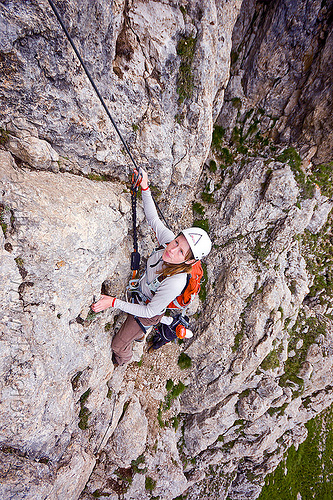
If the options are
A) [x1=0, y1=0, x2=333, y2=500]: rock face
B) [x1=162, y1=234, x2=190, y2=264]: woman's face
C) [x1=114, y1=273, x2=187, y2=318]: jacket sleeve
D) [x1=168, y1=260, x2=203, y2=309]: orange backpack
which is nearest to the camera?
[x1=0, y1=0, x2=333, y2=500]: rock face

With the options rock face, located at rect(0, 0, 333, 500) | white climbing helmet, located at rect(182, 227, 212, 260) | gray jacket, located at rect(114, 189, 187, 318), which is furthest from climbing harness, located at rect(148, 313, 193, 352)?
white climbing helmet, located at rect(182, 227, 212, 260)

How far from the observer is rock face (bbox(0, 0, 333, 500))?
13.5 feet

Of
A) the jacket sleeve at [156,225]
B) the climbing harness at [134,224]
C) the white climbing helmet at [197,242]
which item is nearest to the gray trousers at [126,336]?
the climbing harness at [134,224]

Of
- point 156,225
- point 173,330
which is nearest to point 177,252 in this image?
point 156,225

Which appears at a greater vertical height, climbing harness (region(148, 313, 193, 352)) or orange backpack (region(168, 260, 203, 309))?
orange backpack (region(168, 260, 203, 309))

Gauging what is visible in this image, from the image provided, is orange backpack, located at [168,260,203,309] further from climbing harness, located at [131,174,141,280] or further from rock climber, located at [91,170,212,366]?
climbing harness, located at [131,174,141,280]

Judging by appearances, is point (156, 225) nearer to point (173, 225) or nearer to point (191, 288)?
point (191, 288)

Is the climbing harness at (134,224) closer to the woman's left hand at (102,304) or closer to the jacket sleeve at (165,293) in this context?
the woman's left hand at (102,304)

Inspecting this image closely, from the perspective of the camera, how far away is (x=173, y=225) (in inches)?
343

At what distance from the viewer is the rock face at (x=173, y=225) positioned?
412 cm

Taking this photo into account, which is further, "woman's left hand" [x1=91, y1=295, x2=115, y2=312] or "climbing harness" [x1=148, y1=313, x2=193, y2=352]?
"climbing harness" [x1=148, y1=313, x2=193, y2=352]

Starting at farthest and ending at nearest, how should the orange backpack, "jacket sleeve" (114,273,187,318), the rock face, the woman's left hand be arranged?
the woman's left hand < the orange backpack < "jacket sleeve" (114,273,187,318) < the rock face

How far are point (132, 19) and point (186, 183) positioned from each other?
175 inches

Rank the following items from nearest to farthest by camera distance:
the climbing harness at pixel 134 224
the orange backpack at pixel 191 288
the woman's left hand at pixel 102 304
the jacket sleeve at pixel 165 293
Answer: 1. the jacket sleeve at pixel 165 293
2. the orange backpack at pixel 191 288
3. the woman's left hand at pixel 102 304
4. the climbing harness at pixel 134 224
